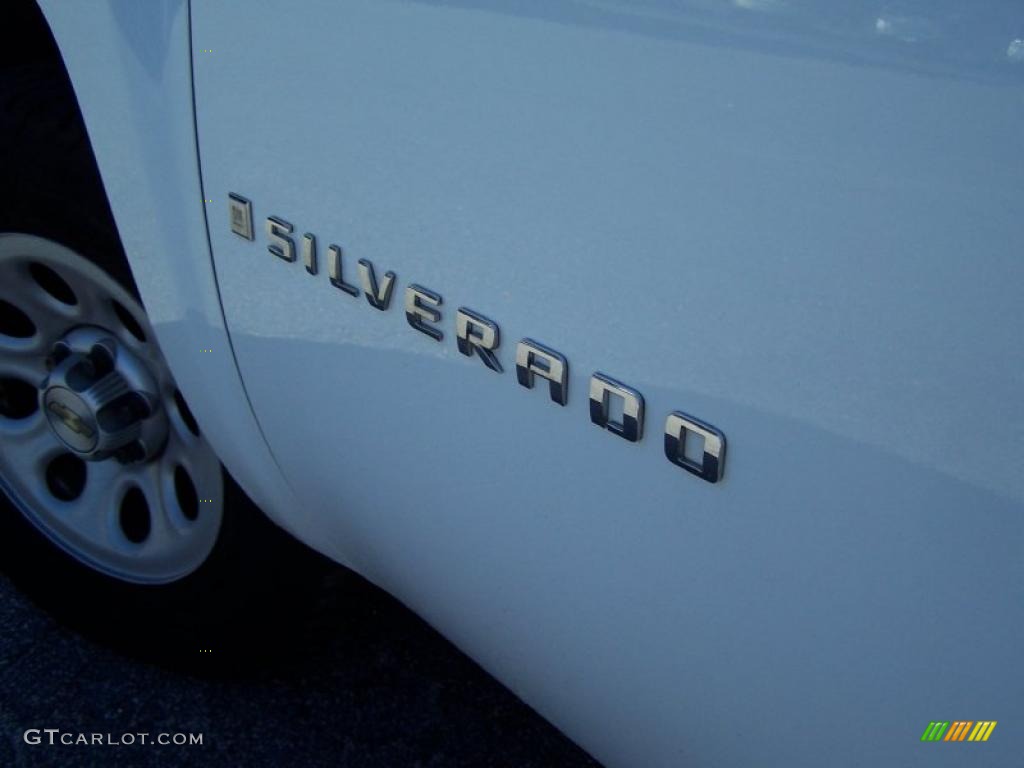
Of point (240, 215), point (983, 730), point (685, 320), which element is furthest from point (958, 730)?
point (240, 215)

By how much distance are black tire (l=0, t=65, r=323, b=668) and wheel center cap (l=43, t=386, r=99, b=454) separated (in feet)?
0.79

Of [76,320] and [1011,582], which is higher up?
[1011,582]

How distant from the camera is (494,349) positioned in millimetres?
977

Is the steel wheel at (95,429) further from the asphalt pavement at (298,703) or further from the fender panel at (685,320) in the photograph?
the fender panel at (685,320)

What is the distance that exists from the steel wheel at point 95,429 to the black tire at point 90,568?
0.10ft

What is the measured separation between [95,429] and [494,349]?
0.90 m

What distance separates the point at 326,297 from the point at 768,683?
0.57 meters

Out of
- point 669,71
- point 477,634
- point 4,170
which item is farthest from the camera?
A: point 4,170

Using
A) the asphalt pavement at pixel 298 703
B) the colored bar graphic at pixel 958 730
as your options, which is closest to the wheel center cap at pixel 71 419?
the asphalt pavement at pixel 298 703

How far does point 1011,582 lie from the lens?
29.2 inches

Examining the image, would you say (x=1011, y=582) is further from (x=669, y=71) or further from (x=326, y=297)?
(x=326, y=297)

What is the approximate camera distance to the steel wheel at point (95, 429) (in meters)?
1.63

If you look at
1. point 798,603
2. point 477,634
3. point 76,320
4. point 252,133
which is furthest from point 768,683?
point 76,320

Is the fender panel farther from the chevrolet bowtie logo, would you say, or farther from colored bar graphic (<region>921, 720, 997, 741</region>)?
the chevrolet bowtie logo
